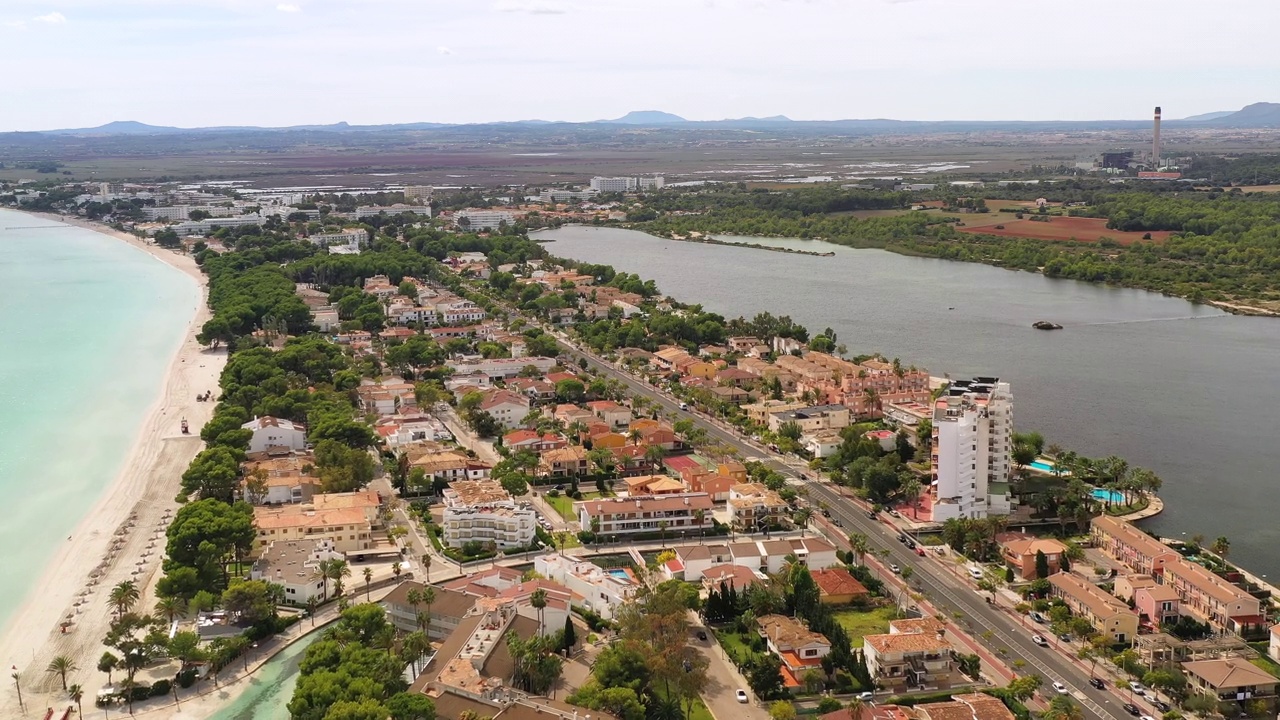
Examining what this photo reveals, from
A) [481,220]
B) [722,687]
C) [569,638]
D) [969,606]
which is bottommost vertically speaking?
[722,687]

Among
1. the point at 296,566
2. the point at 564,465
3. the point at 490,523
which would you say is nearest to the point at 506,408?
the point at 564,465

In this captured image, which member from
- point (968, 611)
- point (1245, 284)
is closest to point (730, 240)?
point (1245, 284)

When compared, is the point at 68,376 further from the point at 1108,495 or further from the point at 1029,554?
the point at 1108,495

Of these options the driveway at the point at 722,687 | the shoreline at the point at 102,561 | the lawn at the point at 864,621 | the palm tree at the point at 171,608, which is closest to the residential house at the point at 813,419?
the lawn at the point at 864,621

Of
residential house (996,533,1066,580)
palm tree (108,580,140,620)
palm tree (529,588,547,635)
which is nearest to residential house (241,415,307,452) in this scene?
palm tree (108,580,140,620)

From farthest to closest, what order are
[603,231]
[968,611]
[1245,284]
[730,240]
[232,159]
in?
[232,159]
[603,231]
[730,240]
[1245,284]
[968,611]

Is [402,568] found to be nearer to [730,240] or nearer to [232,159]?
Answer: [730,240]

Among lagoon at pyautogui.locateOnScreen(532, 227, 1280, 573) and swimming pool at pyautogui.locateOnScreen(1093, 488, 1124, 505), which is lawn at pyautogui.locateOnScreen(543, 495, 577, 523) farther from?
lagoon at pyautogui.locateOnScreen(532, 227, 1280, 573)

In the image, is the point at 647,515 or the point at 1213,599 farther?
the point at 647,515
